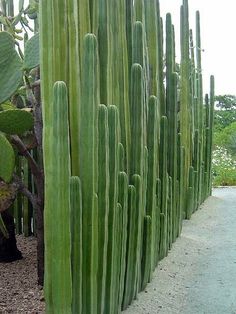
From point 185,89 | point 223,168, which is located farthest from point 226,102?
point 185,89

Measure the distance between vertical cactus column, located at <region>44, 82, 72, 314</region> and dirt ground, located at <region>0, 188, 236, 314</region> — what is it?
52cm

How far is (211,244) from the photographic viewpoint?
12.6ft

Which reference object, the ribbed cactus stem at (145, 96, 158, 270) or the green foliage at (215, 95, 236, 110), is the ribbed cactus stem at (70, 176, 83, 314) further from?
the green foliage at (215, 95, 236, 110)

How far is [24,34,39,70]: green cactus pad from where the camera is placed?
2129 millimetres

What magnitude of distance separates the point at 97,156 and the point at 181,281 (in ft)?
4.16

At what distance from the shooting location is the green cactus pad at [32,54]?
213cm

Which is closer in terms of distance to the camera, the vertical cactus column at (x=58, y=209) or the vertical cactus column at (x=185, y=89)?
the vertical cactus column at (x=58, y=209)

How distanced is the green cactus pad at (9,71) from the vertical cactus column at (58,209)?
0.29m

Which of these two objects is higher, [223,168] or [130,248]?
[130,248]

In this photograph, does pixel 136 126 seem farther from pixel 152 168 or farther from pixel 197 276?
pixel 197 276

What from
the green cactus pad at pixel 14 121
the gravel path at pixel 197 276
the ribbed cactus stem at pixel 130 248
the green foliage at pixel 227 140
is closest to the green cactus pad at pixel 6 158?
the green cactus pad at pixel 14 121

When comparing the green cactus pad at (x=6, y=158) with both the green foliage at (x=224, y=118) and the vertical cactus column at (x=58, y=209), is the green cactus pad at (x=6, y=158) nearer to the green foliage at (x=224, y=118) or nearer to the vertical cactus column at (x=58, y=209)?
the vertical cactus column at (x=58, y=209)

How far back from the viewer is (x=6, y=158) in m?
2.00

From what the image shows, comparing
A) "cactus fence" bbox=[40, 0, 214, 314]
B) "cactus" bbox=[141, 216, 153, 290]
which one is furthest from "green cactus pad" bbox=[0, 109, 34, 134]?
"cactus" bbox=[141, 216, 153, 290]
